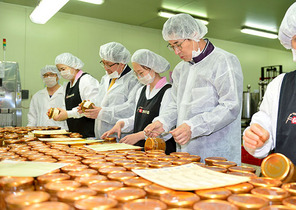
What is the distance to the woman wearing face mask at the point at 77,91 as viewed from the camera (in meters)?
3.28

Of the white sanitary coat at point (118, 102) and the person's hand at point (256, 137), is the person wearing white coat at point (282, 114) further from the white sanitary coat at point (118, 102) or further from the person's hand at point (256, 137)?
the white sanitary coat at point (118, 102)

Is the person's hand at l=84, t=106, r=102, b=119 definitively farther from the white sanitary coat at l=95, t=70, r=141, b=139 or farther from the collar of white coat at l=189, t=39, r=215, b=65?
the collar of white coat at l=189, t=39, r=215, b=65

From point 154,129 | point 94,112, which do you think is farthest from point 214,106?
point 94,112

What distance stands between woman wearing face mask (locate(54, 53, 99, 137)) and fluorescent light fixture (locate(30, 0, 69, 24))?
56 cm

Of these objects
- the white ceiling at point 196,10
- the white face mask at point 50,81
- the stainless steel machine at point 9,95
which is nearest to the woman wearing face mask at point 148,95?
the white face mask at point 50,81

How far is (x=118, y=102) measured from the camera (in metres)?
3.00

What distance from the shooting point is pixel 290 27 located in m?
1.42

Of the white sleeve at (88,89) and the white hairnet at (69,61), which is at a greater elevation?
the white hairnet at (69,61)

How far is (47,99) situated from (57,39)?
6.08 feet

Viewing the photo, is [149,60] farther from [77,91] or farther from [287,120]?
[287,120]

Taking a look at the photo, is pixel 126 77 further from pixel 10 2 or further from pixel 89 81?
pixel 10 2

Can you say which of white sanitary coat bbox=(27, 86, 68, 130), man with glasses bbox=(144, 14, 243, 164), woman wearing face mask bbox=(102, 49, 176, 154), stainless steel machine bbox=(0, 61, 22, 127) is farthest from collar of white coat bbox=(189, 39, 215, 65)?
stainless steel machine bbox=(0, 61, 22, 127)

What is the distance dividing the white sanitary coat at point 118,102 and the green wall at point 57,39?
2.90 m

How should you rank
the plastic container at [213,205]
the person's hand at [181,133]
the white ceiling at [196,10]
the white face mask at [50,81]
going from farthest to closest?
the white ceiling at [196,10], the white face mask at [50,81], the person's hand at [181,133], the plastic container at [213,205]
